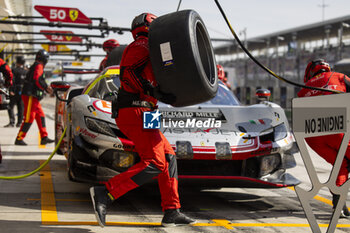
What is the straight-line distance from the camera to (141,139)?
395 cm

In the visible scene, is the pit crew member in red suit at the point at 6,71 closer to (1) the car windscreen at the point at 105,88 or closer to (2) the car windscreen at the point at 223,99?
(1) the car windscreen at the point at 105,88

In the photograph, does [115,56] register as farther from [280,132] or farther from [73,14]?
[73,14]

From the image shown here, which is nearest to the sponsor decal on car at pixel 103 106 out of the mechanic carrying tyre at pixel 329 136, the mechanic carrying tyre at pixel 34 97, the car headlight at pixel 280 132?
the car headlight at pixel 280 132

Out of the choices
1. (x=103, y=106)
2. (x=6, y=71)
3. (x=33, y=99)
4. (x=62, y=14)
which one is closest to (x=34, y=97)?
(x=33, y=99)

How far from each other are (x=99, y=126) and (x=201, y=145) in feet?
3.09

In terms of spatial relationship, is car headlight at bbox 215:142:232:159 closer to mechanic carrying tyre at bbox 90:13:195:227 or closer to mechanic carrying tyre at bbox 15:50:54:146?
mechanic carrying tyre at bbox 90:13:195:227

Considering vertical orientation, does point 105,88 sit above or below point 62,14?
below

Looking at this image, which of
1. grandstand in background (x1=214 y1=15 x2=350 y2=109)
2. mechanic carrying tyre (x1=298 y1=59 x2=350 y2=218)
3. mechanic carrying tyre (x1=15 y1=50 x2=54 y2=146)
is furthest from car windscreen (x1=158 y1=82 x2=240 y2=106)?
grandstand in background (x1=214 y1=15 x2=350 y2=109)

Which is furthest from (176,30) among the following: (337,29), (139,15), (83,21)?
(337,29)

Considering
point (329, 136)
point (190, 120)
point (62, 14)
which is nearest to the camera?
point (329, 136)

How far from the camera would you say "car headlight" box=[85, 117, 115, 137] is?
4672 mm

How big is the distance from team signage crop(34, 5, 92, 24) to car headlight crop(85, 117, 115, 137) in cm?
1274

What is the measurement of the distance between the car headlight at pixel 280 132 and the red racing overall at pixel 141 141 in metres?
1.45

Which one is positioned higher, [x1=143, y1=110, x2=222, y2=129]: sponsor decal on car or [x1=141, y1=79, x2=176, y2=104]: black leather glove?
[x1=141, y1=79, x2=176, y2=104]: black leather glove
